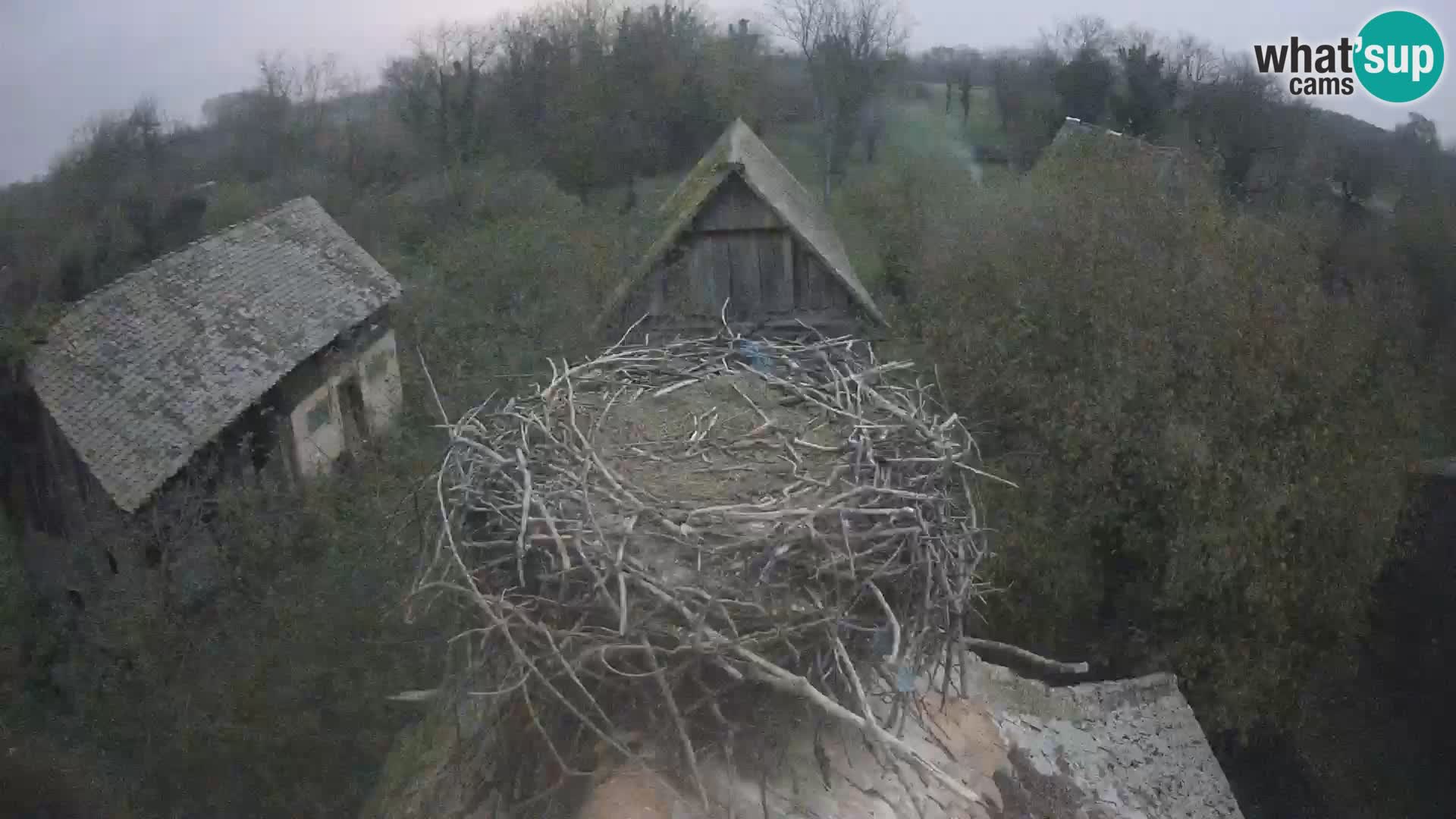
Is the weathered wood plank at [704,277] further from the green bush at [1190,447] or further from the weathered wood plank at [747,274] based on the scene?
the green bush at [1190,447]

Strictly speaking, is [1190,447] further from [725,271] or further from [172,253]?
[172,253]

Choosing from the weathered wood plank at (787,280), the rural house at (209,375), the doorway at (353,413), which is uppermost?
the weathered wood plank at (787,280)

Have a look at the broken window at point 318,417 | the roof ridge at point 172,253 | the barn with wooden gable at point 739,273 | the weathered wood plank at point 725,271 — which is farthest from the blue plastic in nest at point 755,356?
the broken window at point 318,417

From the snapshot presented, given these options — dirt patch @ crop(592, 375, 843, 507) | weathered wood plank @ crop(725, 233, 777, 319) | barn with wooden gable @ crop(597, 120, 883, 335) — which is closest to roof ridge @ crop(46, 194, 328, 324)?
barn with wooden gable @ crop(597, 120, 883, 335)

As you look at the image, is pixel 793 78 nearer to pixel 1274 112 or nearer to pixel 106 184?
pixel 1274 112

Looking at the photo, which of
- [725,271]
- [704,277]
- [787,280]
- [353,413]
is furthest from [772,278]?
[353,413]

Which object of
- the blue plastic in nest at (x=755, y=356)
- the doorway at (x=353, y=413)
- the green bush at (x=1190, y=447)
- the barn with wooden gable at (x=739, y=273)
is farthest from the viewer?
the doorway at (x=353, y=413)

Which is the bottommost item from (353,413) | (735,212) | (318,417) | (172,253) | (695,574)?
(353,413)
